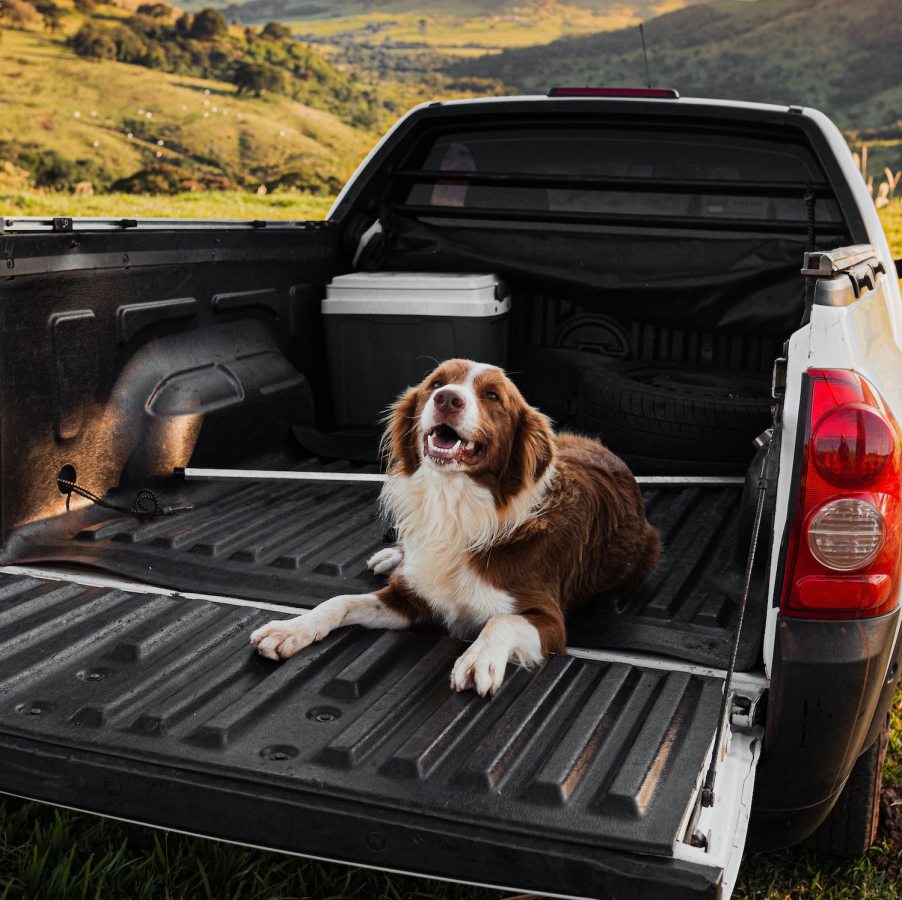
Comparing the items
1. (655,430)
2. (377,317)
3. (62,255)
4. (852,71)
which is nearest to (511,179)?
(377,317)

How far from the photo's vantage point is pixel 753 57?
89.2ft

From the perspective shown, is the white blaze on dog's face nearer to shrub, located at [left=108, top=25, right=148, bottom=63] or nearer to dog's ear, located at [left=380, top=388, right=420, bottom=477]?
dog's ear, located at [left=380, top=388, right=420, bottom=477]

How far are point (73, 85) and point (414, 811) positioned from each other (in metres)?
21.4

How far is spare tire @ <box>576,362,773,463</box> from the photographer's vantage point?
4289mm

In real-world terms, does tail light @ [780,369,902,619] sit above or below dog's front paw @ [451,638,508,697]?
above

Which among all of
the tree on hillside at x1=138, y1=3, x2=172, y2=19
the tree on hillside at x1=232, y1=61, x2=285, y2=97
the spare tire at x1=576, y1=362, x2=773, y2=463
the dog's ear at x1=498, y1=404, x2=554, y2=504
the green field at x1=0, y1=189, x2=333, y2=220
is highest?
the tree on hillside at x1=138, y1=3, x2=172, y2=19

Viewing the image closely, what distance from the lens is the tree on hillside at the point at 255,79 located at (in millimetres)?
23250

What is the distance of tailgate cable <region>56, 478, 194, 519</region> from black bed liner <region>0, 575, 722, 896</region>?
731 mm

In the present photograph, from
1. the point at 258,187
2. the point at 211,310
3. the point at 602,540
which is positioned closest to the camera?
the point at 602,540

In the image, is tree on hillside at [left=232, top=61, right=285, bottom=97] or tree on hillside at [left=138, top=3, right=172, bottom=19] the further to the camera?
tree on hillside at [left=232, top=61, right=285, bottom=97]

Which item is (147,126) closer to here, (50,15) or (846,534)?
(50,15)

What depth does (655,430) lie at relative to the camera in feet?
14.5

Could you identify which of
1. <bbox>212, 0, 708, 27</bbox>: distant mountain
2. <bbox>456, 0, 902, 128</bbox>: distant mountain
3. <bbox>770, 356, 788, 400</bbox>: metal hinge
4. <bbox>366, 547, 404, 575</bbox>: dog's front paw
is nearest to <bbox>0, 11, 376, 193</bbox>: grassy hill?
<bbox>456, 0, 902, 128</bbox>: distant mountain

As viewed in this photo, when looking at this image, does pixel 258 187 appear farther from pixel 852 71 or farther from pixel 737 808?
pixel 737 808
